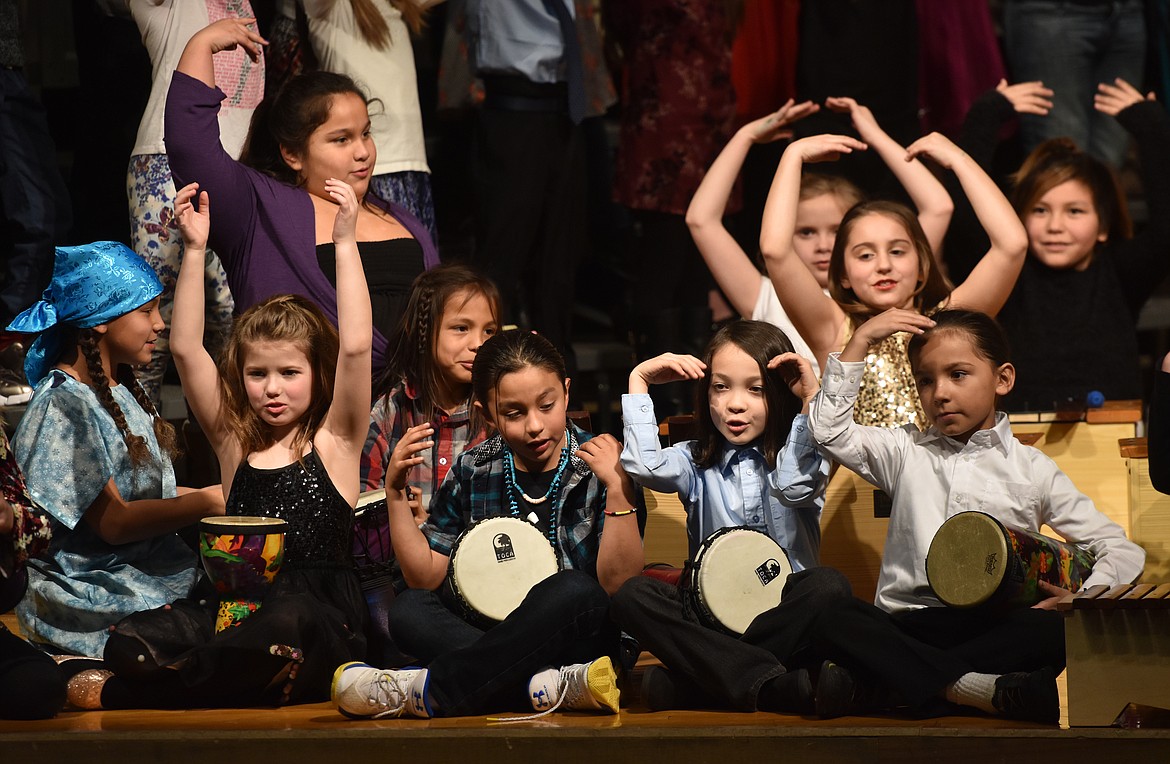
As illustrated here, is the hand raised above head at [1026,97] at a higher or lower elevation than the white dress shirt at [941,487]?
higher

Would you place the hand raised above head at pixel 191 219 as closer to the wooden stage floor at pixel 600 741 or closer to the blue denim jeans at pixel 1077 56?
the wooden stage floor at pixel 600 741

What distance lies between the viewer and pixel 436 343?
3.78 metres

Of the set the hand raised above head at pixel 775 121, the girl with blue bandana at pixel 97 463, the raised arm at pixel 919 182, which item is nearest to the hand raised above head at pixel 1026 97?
the raised arm at pixel 919 182

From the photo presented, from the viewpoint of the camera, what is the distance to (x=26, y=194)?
4562mm

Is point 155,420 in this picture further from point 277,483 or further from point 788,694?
point 788,694

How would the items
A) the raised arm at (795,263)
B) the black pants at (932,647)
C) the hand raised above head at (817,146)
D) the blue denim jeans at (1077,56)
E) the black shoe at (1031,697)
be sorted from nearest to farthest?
the black shoe at (1031,697) < the black pants at (932,647) < the raised arm at (795,263) < the hand raised above head at (817,146) < the blue denim jeans at (1077,56)

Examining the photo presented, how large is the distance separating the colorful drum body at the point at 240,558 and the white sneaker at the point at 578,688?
60 cm

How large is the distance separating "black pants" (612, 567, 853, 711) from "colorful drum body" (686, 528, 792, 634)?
0.03 metres

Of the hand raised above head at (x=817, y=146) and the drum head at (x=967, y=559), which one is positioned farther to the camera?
the hand raised above head at (x=817, y=146)

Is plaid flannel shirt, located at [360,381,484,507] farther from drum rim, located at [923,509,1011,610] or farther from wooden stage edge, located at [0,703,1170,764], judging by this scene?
drum rim, located at [923,509,1011,610]

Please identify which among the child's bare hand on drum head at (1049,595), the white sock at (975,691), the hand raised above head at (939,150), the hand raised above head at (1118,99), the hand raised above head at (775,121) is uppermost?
the hand raised above head at (1118,99)

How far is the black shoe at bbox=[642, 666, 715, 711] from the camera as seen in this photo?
3.12 metres

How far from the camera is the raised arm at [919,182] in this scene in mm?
4387

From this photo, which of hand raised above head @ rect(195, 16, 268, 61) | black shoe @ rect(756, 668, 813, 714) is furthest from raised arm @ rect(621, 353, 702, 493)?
hand raised above head @ rect(195, 16, 268, 61)
